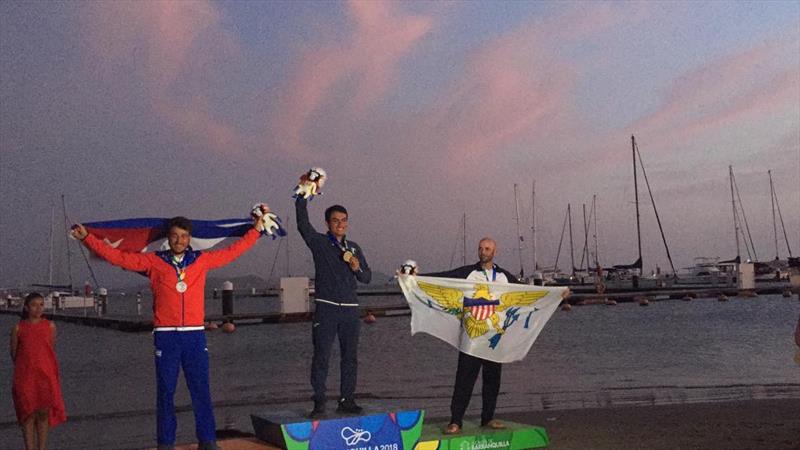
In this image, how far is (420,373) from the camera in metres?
23.5

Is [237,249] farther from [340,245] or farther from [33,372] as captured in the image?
[33,372]

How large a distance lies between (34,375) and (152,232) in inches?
71.8

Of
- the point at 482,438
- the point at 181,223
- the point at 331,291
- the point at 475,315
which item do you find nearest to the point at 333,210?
the point at 331,291

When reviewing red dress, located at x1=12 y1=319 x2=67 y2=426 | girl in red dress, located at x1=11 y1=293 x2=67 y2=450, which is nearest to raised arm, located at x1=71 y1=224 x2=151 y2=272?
girl in red dress, located at x1=11 y1=293 x2=67 y2=450

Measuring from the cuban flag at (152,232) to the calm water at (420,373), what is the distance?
241 centimetres

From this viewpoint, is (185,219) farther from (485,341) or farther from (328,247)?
(485,341)

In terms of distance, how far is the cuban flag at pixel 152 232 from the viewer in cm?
782

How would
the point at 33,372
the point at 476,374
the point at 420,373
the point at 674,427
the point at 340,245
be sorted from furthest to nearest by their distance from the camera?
the point at 420,373 < the point at 674,427 < the point at 476,374 < the point at 340,245 < the point at 33,372

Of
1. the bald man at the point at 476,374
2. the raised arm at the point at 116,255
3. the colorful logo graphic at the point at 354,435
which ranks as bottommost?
the colorful logo graphic at the point at 354,435

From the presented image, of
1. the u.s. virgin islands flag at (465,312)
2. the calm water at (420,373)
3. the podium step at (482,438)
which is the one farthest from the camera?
the calm water at (420,373)

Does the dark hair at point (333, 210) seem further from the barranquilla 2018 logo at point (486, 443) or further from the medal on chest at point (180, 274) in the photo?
the barranquilla 2018 logo at point (486, 443)

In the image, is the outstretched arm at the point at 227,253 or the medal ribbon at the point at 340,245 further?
the medal ribbon at the point at 340,245

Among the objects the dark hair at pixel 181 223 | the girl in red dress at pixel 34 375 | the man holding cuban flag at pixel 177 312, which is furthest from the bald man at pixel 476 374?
the girl in red dress at pixel 34 375

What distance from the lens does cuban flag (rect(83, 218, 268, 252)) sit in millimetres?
7816
